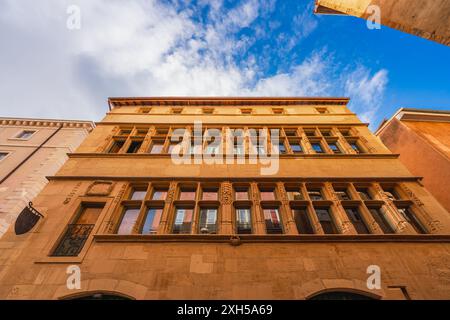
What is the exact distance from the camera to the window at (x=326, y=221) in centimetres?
775

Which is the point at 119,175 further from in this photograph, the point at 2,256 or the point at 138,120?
the point at 138,120

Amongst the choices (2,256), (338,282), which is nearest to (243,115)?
(338,282)

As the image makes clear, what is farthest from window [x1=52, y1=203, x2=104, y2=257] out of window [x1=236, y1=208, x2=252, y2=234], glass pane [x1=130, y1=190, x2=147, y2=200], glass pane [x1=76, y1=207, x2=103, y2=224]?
window [x1=236, y1=208, x2=252, y2=234]

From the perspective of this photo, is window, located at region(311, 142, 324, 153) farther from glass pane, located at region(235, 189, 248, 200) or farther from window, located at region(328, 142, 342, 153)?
glass pane, located at region(235, 189, 248, 200)

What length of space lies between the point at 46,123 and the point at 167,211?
1658 cm

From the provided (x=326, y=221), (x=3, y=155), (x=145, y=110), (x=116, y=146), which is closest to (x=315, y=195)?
(x=326, y=221)

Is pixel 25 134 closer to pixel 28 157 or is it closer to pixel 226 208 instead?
pixel 28 157

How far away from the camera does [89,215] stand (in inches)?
314

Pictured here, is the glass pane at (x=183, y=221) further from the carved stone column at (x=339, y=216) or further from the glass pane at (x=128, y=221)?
the carved stone column at (x=339, y=216)

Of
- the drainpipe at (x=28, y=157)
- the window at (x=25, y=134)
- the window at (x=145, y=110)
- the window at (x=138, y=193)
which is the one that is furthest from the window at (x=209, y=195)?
the window at (x=25, y=134)

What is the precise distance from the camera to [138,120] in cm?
1404

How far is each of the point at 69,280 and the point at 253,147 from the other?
910 centimetres

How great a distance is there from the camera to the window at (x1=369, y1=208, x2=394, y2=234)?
786 cm

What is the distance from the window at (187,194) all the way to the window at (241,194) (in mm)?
1844
